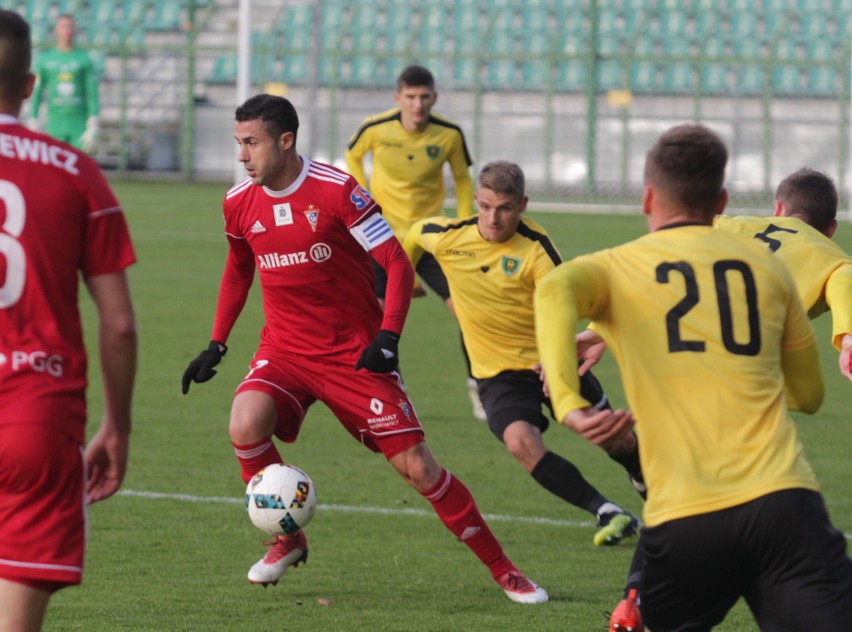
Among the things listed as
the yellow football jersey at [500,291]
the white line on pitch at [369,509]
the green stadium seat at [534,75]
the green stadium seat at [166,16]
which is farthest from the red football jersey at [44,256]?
the green stadium seat at [166,16]

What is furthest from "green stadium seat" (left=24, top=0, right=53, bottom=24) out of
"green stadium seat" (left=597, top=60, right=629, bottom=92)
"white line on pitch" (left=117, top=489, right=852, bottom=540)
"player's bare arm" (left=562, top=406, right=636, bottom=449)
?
"player's bare arm" (left=562, top=406, right=636, bottom=449)

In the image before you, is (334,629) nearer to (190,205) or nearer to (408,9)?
(190,205)

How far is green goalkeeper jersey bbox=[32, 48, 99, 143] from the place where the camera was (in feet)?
59.0

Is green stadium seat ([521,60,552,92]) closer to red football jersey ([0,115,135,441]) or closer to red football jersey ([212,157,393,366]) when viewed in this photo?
red football jersey ([212,157,393,366])

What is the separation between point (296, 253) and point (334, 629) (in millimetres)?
1517

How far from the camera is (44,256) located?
3.28 meters

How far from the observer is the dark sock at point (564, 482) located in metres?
6.40

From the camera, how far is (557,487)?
253 inches

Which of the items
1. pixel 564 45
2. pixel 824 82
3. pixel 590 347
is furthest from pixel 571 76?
pixel 590 347

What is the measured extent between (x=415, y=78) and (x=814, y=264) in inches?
230

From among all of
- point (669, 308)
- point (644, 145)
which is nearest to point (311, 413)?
point (669, 308)

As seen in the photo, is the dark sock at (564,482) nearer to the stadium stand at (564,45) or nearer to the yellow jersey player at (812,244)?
the yellow jersey player at (812,244)

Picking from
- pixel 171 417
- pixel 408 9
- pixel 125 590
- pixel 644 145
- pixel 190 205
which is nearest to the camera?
pixel 125 590

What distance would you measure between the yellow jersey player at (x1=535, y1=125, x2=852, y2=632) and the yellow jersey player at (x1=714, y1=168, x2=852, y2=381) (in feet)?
4.39
